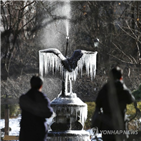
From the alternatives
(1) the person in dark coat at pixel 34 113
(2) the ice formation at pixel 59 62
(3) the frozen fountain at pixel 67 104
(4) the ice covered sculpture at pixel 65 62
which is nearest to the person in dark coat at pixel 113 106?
(1) the person in dark coat at pixel 34 113

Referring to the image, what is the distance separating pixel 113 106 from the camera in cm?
827

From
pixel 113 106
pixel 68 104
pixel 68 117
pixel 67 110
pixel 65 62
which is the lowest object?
pixel 68 117

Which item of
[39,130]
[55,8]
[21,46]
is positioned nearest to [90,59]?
[39,130]

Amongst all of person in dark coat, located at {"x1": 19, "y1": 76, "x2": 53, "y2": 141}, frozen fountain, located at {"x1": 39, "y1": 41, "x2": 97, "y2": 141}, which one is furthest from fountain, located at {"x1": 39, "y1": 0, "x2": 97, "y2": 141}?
person in dark coat, located at {"x1": 19, "y1": 76, "x2": 53, "y2": 141}

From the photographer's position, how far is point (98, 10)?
31781mm

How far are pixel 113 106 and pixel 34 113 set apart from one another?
1255 mm

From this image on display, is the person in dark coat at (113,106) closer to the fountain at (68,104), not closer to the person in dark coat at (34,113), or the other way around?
the person in dark coat at (34,113)

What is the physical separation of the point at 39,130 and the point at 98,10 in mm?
23673

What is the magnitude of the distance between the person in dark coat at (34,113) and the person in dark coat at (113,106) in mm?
852

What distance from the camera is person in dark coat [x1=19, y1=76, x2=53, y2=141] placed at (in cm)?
854

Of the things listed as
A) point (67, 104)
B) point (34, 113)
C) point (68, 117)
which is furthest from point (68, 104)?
point (34, 113)

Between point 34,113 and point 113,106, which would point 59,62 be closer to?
point 34,113

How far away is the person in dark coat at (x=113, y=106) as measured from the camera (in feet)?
27.2

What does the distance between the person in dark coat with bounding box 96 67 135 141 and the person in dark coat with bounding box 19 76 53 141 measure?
0.85 metres
